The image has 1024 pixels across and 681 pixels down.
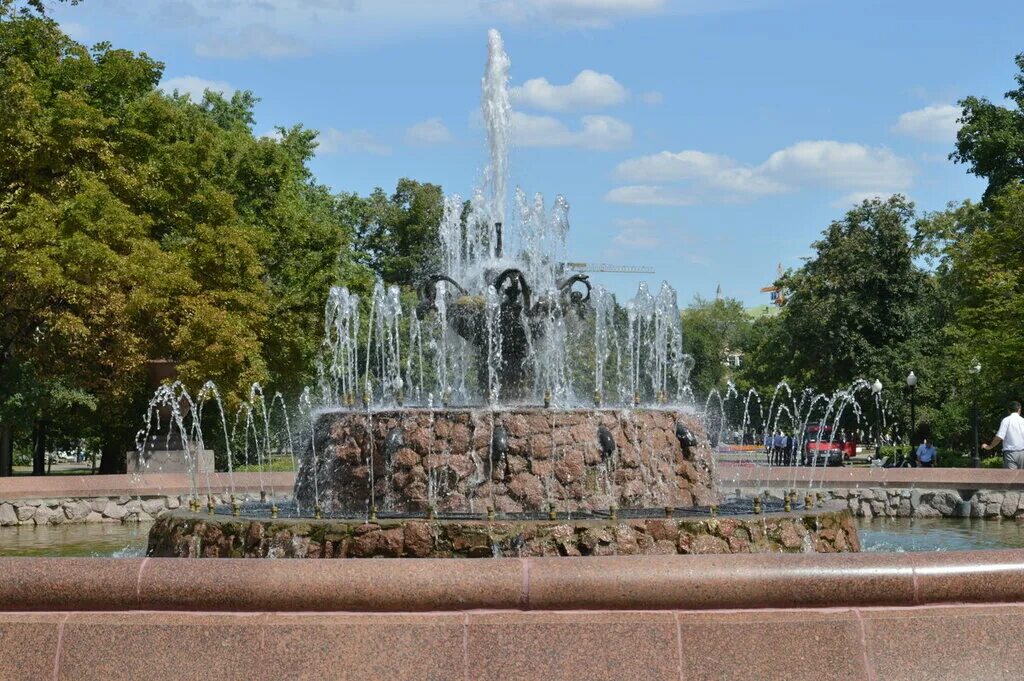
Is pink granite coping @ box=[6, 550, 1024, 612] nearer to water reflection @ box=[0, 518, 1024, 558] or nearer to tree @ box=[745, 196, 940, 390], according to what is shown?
water reflection @ box=[0, 518, 1024, 558]

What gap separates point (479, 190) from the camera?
19641 millimetres

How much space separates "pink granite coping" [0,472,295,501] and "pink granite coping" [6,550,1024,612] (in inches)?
635

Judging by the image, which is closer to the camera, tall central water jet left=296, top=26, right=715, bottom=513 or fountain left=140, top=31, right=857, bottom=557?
fountain left=140, top=31, right=857, bottom=557

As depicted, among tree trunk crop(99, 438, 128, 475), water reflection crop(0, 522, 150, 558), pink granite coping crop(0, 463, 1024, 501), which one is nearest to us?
water reflection crop(0, 522, 150, 558)

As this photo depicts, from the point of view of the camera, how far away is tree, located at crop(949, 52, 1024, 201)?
44.7 meters

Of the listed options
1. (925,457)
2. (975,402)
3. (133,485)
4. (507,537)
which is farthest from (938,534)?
(975,402)

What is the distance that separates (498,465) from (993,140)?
3750 cm

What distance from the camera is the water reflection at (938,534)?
15938mm

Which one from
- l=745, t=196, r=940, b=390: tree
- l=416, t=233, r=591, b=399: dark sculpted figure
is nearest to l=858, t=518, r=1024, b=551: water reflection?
l=416, t=233, r=591, b=399: dark sculpted figure

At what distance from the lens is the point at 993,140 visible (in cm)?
4497

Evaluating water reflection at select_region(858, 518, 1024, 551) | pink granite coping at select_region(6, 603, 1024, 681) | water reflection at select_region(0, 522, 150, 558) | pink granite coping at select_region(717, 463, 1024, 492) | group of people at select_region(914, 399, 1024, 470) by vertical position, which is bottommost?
water reflection at select_region(0, 522, 150, 558)

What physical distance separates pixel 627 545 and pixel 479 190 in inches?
413

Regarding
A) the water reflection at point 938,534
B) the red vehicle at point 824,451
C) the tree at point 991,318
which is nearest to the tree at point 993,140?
the tree at point 991,318

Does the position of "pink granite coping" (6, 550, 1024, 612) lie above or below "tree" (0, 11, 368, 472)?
below
